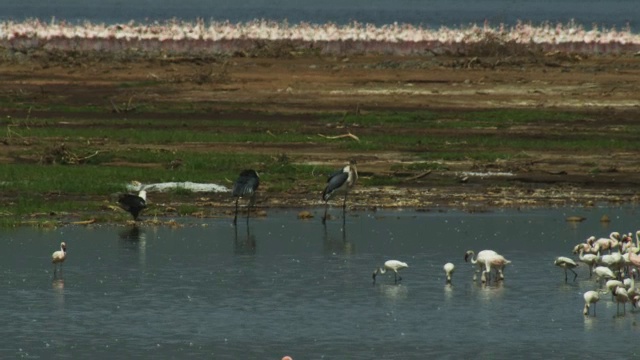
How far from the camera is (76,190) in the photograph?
2570 cm

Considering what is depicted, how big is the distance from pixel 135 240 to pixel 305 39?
38.3 meters

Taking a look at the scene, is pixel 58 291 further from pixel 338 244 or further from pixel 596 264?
pixel 596 264

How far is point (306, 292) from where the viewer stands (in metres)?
18.1

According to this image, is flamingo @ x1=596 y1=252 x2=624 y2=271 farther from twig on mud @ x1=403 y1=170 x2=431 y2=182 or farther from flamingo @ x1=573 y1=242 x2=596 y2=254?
twig on mud @ x1=403 y1=170 x2=431 y2=182

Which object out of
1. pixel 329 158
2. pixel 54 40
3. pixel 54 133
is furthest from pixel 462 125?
pixel 54 40

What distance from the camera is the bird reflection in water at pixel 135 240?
822 inches

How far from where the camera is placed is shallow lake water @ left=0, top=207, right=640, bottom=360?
15234 mm

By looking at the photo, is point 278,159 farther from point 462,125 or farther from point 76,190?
point 462,125

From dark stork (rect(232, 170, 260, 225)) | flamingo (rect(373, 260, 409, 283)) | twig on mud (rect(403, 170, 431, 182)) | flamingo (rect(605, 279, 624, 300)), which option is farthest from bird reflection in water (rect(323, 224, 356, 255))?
twig on mud (rect(403, 170, 431, 182))

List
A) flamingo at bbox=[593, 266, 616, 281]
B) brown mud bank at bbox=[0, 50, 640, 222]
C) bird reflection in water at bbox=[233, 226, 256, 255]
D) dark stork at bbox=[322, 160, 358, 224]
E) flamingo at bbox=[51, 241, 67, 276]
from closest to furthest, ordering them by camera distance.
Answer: flamingo at bbox=[593, 266, 616, 281] → flamingo at bbox=[51, 241, 67, 276] → bird reflection in water at bbox=[233, 226, 256, 255] → dark stork at bbox=[322, 160, 358, 224] → brown mud bank at bbox=[0, 50, 640, 222]

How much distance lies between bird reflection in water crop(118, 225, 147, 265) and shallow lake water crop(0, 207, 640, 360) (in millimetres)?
39

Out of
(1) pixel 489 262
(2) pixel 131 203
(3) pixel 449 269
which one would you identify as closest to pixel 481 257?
(1) pixel 489 262

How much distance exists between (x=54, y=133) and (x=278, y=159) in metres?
6.23

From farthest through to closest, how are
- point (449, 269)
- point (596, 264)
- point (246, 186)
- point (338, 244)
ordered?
point (246, 186) → point (338, 244) → point (596, 264) → point (449, 269)
